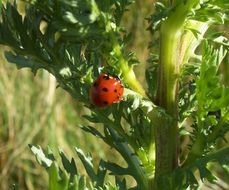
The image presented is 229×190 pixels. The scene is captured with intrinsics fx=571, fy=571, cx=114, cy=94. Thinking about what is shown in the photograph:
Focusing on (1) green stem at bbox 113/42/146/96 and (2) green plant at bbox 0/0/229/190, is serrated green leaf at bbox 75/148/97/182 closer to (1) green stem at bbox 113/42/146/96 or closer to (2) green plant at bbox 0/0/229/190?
(2) green plant at bbox 0/0/229/190

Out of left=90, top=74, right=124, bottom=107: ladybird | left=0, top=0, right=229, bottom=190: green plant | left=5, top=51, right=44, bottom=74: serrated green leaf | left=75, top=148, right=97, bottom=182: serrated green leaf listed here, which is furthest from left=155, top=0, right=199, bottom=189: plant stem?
left=5, top=51, right=44, bottom=74: serrated green leaf

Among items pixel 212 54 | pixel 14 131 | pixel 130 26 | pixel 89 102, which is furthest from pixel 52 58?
pixel 130 26

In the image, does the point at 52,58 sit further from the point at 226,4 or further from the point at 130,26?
the point at 130,26

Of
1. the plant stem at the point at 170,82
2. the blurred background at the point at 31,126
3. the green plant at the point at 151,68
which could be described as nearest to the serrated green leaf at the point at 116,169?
the green plant at the point at 151,68

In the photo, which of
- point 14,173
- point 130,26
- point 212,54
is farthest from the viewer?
point 130,26

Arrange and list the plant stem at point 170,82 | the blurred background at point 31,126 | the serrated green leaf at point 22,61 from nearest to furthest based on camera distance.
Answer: the plant stem at point 170,82 < the serrated green leaf at point 22,61 < the blurred background at point 31,126

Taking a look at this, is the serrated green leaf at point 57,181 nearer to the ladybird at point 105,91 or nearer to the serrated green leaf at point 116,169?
the ladybird at point 105,91
